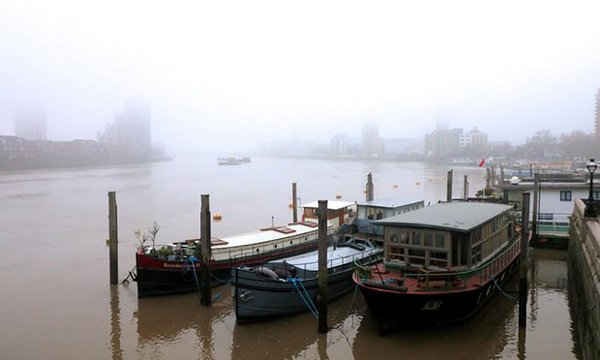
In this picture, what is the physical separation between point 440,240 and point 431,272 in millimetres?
1167

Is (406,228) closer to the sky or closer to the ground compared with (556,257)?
closer to the sky

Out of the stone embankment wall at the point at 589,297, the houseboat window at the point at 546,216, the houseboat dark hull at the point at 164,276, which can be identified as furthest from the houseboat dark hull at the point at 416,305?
the houseboat window at the point at 546,216

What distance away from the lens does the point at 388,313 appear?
1566cm

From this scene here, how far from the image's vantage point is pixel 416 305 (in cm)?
1527

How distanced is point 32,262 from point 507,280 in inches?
995

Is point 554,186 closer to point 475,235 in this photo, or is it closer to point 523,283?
point 523,283

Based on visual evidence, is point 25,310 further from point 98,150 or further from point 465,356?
point 98,150

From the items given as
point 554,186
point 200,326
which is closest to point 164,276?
point 200,326

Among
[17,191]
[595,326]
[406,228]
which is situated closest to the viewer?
[595,326]

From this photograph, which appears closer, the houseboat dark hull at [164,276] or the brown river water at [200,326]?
the brown river water at [200,326]

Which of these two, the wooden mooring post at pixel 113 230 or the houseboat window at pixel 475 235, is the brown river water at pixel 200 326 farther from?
the houseboat window at pixel 475 235

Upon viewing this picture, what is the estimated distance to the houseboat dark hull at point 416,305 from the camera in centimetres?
1508

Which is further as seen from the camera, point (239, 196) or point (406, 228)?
point (239, 196)

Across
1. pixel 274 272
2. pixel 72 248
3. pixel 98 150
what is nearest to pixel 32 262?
pixel 72 248
